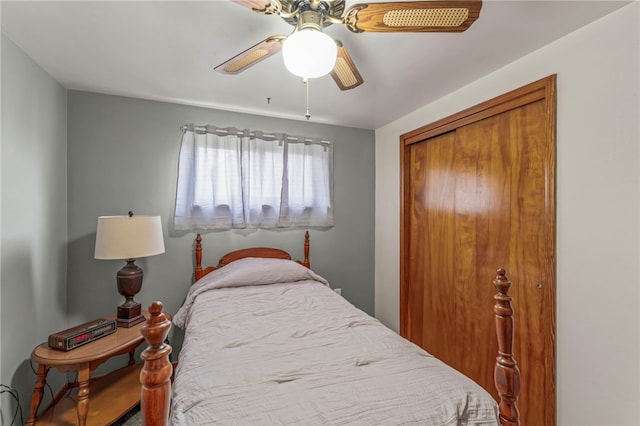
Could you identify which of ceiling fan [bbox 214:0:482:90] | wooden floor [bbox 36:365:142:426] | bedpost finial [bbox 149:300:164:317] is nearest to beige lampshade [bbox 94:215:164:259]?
wooden floor [bbox 36:365:142:426]

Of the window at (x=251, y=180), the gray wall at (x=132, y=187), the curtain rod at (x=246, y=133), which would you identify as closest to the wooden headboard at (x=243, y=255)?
the gray wall at (x=132, y=187)

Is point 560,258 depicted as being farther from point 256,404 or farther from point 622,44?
point 256,404

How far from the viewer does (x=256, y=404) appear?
3.25 feet

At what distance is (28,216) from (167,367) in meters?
1.76

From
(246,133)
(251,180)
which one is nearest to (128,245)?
(251,180)

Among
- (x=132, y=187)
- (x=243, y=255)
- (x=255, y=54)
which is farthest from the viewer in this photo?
(x=243, y=255)

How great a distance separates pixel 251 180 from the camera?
2.85m

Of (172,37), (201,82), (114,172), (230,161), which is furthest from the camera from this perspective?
(230,161)

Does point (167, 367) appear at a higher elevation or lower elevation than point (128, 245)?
lower

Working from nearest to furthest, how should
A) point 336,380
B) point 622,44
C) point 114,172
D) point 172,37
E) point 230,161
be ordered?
1. point 336,380
2. point 622,44
3. point 172,37
4. point 114,172
5. point 230,161

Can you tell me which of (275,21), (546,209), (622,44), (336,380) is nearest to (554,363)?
(546,209)

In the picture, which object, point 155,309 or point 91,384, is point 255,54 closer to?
point 155,309

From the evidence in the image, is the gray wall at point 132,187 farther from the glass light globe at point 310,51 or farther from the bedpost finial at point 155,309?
the bedpost finial at point 155,309

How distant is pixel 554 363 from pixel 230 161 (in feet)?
9.14
